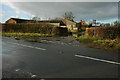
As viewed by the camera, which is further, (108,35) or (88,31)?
(88,31)

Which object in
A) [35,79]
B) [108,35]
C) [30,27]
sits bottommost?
[35,79]

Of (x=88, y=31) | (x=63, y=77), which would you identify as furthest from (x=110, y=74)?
(x=88, y=31)

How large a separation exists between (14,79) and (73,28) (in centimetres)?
3445

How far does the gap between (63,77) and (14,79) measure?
1576mm

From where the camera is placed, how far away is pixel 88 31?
15445mm

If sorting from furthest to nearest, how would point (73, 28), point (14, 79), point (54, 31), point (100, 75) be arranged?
1. point (73, 28)
2. point (54, 31)
3. point (100, 75)
4. point (14, 79)

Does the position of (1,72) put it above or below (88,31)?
below

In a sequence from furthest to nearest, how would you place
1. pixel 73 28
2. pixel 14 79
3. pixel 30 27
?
pixel 73 28, pixel 30 27, pixel 14 79

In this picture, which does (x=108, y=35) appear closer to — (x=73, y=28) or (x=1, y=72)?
(x=1, y=72)

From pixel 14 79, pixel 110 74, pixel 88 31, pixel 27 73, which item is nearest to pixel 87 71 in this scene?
pixel 110 74

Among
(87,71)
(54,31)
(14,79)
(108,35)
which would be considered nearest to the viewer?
(14,79)

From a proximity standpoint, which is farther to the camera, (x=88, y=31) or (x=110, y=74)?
(x=88, y=31)

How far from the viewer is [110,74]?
12.5ft

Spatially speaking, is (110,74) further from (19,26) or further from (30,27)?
(19,26)
